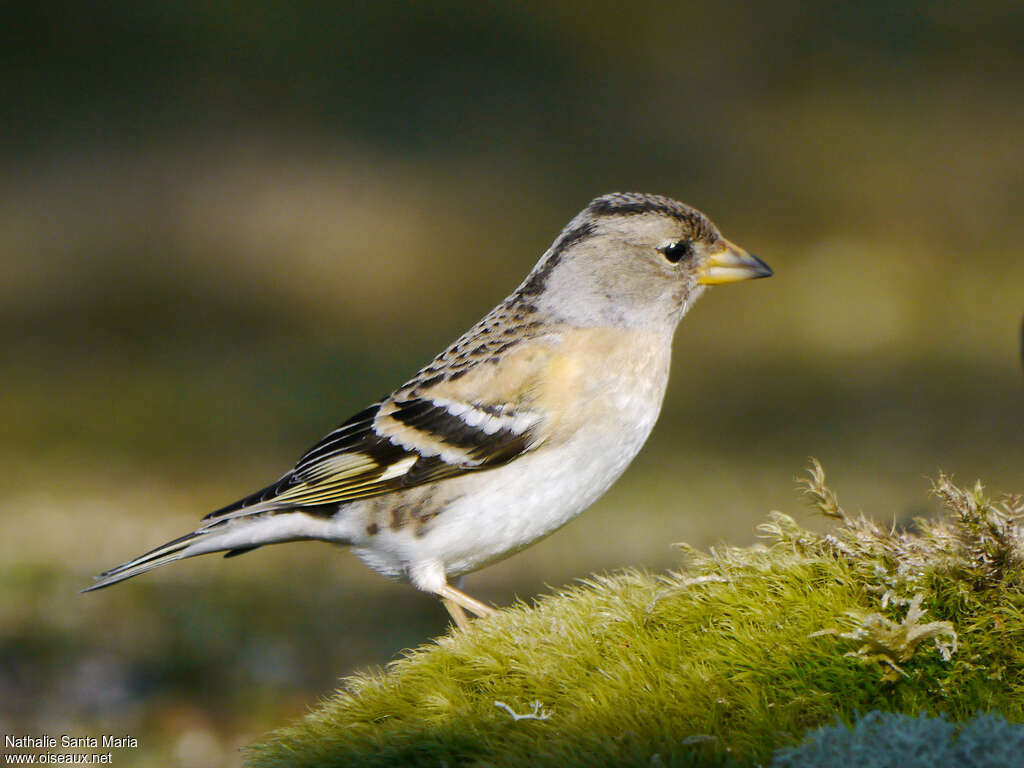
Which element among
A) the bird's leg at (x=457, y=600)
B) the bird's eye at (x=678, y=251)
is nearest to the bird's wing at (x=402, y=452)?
the bird's leg at (x=457, y=600)

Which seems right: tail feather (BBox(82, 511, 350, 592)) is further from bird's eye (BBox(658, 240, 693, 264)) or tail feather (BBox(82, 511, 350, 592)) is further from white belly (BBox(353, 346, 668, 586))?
bird's eye (BBox(658, 240, 693, 264))

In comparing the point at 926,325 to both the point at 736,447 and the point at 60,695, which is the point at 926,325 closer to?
the point at 736,447

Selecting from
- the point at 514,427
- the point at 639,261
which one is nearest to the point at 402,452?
the point at 514,427

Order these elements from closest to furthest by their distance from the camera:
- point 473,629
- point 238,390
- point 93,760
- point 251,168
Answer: point 473,629, point 93,760, point 238,390, point 251,168

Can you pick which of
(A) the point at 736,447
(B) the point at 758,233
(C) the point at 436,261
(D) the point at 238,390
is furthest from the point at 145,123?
(A) the point at 736,447

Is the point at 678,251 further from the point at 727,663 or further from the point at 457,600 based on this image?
the point at 727,663

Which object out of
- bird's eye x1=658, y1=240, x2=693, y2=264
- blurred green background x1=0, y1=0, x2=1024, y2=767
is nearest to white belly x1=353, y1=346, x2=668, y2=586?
bird's eye x1=658, y1=240, x2=693, y2=264

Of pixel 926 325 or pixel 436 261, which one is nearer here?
pixel 926 325
